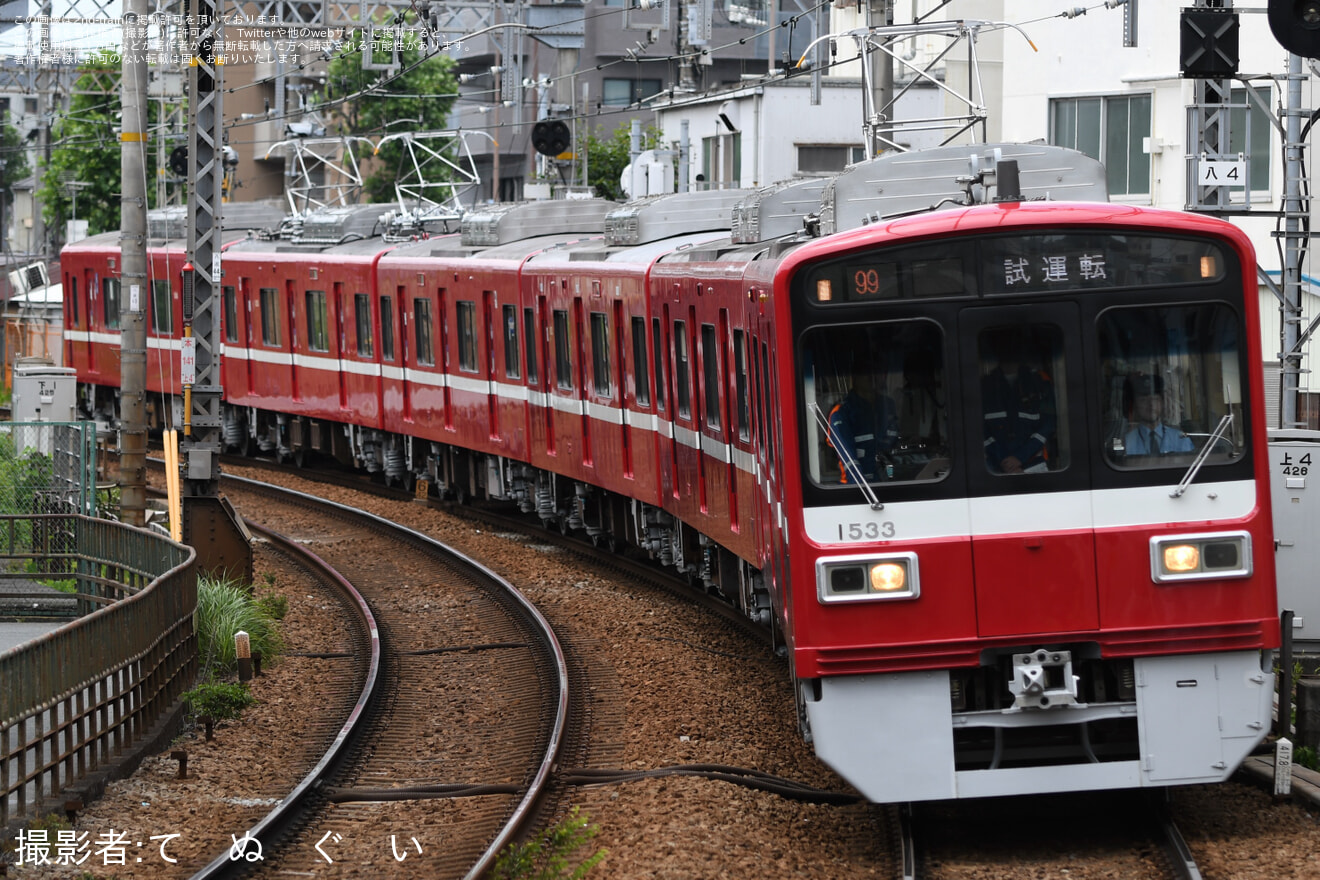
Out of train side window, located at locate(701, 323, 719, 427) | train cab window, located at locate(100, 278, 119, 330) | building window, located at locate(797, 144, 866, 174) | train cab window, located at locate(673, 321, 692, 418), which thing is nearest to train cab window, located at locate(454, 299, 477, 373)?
train cab window, located at locate(673, 321, 692, 418)

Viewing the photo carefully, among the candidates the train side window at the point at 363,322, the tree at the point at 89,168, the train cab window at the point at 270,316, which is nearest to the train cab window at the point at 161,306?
the train cab window at the point at 270,316

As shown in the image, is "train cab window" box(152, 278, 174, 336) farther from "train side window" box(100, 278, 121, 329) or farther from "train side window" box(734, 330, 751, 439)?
"train side window" box(734, 330, 751, 439)

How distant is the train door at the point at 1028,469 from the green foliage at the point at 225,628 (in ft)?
20.4

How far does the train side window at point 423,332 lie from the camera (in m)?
21.5

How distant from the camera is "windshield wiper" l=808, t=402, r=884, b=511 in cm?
766

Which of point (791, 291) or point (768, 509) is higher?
point (791, 291)

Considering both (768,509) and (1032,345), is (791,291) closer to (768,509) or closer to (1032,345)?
(1032,345)

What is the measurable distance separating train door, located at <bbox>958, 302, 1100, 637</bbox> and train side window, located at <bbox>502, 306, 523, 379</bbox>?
1158 centimetres

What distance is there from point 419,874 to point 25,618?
7.58 metres

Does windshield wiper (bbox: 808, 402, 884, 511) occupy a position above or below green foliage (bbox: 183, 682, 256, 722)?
above

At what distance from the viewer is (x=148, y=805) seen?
30.3 ft

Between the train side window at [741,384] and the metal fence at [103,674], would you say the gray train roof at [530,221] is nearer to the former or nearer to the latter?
the metal fence at [103,674]

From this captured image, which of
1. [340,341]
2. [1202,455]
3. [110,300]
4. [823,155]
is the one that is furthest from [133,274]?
[823,155]

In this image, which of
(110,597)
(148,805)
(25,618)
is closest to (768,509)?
(148,805)
